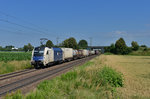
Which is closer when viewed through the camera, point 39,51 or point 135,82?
point 135,82

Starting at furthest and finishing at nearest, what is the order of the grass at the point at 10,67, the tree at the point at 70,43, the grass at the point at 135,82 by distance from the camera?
the tree at the point at 70,43, the grass at the point at 10,67, the grass at the point at 135,82

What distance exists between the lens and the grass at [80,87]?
697 cm

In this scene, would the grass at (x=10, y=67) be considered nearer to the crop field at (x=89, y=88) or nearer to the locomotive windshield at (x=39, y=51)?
the locomotive windshield at (x=39, y=51)

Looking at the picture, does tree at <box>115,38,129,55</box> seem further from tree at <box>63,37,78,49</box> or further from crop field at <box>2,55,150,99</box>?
crop field at <box>2,55,150,99</box>

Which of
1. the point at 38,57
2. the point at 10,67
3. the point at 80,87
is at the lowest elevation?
the point at 80,87

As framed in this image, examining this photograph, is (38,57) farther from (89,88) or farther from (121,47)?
(121,47)

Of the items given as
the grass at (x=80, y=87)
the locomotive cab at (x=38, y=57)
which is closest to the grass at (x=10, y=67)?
the locomotive cab at (x=38, y=57)

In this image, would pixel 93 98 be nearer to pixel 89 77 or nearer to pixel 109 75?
pixel 89 77

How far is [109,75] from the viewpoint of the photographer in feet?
38.5

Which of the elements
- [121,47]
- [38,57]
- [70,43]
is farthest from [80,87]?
[121,47]

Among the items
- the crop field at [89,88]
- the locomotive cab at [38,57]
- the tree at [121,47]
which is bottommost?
the crop field at [89,88]

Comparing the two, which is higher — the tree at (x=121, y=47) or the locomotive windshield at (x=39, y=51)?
the tree at (x=121, y=47)

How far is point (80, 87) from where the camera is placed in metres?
9.22

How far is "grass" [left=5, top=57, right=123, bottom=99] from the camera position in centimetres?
697
